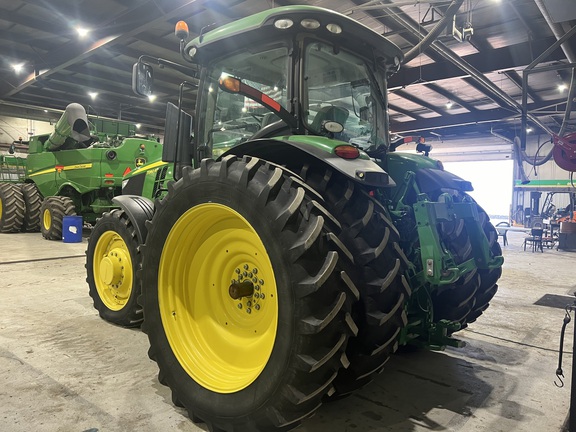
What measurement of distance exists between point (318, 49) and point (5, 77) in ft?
47.8

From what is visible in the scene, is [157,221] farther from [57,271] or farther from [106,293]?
[57,271]

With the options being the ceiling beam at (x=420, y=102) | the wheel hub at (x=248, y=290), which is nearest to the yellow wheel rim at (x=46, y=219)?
the wheel hub at (x=248, y=290)

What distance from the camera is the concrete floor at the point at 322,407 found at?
7.18 ft

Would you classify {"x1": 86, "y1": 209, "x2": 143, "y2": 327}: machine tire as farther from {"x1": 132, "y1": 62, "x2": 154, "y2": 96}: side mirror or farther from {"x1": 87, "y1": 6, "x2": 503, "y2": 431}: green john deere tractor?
{"x1": 132, "y1": 62, "x2": 154, "y2": 96}: side mirror

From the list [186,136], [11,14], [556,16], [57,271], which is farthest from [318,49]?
[11,14]

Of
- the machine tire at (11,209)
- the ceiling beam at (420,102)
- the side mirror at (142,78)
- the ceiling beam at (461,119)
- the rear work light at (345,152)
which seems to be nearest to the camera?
the rear work light at (345,152)

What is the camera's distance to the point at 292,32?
8.08 feet

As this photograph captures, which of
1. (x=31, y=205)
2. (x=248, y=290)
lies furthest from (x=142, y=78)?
(x=31, y=205)

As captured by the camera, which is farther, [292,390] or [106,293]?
[106,293]

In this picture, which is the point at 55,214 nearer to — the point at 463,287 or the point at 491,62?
the point at 463,287

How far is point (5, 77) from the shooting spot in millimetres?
13500

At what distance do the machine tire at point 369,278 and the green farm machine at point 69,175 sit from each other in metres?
7.80

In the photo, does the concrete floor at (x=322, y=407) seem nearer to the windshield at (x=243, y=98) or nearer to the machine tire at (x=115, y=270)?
the machine tire at (x=115, y=270)

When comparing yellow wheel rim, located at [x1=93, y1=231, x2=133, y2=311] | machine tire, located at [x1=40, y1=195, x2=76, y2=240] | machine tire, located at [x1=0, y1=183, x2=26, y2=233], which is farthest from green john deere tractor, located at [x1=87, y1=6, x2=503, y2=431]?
machine tire, located at [x1=0, y1=183, x2=26, y2=233]
